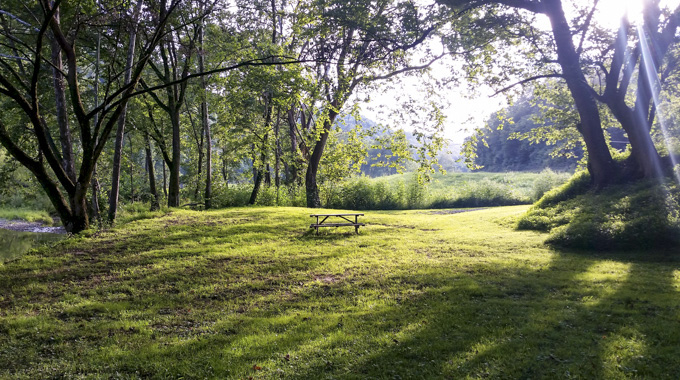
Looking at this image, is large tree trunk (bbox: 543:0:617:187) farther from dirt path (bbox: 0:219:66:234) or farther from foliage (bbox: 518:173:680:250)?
dirt path (bbox: 0:219:66:234)

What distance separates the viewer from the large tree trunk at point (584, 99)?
1276cm

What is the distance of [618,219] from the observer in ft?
33.2

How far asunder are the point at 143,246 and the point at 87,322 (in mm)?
4892

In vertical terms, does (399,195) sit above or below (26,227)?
above

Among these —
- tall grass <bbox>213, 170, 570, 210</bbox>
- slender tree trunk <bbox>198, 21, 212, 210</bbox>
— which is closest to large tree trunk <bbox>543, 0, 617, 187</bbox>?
tall grass <bbox>213, 170, 570, 210</bbox>

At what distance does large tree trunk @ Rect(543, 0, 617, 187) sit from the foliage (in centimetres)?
82

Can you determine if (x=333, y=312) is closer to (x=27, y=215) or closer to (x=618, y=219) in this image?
(x=618, y=219)

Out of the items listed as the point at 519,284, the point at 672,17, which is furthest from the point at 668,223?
the point at 672,17

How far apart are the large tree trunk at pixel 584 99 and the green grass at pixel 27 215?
33938mm

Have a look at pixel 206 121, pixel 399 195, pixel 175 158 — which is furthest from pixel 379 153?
pixel 175 158

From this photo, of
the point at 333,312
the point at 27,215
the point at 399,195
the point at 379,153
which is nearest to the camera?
the point at 333,312

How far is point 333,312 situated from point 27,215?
1372 inches

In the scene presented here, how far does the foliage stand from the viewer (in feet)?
30.2

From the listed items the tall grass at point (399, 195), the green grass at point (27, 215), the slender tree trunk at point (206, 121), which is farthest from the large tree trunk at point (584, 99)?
the green grass at point (27, 215)
